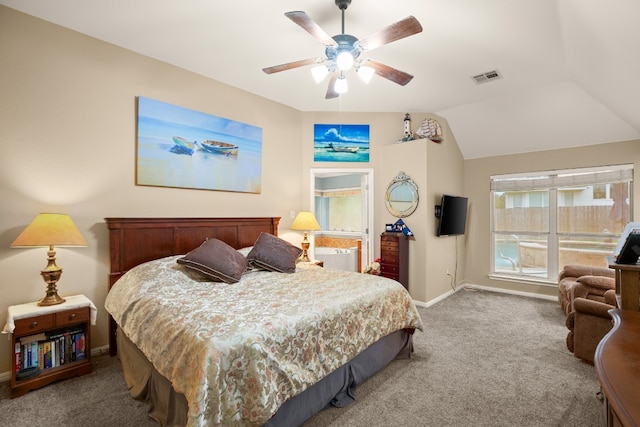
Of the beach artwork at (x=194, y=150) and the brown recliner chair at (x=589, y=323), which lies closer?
the brown recliner chair at (x=589, y=323)

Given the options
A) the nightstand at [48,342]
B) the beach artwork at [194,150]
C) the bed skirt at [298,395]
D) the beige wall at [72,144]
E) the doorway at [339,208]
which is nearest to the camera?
the bed skirt at [298,395]

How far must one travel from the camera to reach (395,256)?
457 cm

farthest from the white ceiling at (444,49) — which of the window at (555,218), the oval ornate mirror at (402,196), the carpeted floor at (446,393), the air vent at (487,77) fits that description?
the carpeted floor at (446,393)

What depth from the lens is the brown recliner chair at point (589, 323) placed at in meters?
2.57

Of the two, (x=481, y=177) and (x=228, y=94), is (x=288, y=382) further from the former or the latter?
(x=481, y=177)

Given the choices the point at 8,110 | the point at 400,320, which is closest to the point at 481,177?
the point at 400,320

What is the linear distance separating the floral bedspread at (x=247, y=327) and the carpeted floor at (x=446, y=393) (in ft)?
1.23

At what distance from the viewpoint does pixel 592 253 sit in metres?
4.61

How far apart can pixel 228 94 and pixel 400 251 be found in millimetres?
3238

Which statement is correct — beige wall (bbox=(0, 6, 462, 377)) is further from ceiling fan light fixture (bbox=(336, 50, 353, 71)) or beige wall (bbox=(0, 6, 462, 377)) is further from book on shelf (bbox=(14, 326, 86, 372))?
ceiling fan light fixture (bbox=(336, 50, 353, 71))

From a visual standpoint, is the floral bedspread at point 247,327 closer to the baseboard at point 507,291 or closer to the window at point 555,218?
the baseboard at point 507,291

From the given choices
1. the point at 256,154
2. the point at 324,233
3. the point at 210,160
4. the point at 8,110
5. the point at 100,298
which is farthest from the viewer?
the point at 324,233

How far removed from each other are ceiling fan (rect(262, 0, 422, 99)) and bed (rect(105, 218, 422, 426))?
185cm

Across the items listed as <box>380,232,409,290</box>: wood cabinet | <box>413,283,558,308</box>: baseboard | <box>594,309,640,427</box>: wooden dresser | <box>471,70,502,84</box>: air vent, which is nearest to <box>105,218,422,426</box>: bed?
<box>594,309,640,427</box>: wooden dresser
